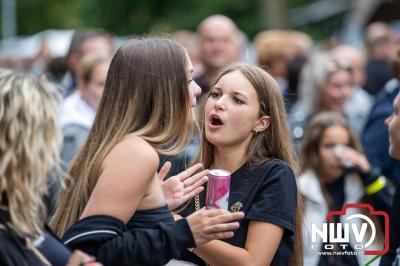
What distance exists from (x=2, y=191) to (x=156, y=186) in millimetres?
816

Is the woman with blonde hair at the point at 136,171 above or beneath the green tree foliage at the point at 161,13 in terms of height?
above

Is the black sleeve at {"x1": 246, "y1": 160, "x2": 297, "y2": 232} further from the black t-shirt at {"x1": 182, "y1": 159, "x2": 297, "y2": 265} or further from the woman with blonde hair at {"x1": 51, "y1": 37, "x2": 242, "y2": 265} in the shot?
the woman with blonde hair at {"x1": 51, "y1": 37, "x2": 242, "y2": 265}

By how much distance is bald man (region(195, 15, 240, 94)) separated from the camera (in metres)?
→ 8.57

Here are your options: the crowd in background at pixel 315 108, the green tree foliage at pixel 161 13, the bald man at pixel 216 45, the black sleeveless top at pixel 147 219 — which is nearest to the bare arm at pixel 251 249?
the black sleeveless top at pixel 147 219

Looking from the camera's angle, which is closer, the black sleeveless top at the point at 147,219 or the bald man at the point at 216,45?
the black sleeveless top at the point at 147,219

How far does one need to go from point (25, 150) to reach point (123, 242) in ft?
2.17

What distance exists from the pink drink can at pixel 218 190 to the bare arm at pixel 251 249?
21cm

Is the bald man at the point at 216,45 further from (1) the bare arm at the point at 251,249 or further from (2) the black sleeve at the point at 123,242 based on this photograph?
(2) the black sleeve at the point at 123,242

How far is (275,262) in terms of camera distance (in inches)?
166

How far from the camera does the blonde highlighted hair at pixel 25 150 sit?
3131mm

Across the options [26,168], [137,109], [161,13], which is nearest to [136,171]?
[137,109]

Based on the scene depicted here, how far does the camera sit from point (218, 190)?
3.91 metres

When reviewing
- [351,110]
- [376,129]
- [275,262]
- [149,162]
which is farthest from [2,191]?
[351,110]

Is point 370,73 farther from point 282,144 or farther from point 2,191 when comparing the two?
point 2,191
